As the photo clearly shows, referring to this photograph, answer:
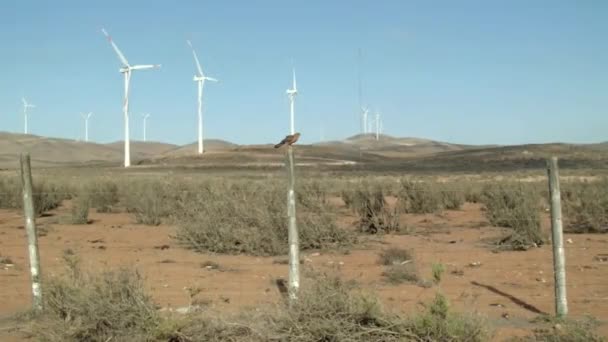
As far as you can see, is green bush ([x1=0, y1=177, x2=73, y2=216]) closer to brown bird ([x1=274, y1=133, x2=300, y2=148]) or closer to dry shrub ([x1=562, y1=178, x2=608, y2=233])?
dry shrub ([x1=562, y1=178, x2=608, y2=233])

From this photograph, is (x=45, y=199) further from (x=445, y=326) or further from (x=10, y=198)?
(x=445, y=326)

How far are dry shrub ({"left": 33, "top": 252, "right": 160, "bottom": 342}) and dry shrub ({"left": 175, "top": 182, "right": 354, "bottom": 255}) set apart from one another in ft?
23.5

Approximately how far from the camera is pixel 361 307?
6758 mm

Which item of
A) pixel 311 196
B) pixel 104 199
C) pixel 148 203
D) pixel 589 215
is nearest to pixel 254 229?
pixel 311 196

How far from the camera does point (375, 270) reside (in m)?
12.6

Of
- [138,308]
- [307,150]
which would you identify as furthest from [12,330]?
[307,150]

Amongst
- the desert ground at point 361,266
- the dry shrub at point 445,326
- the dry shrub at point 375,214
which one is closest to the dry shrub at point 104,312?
the desert ground at point 361,266

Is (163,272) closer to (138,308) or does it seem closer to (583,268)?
(138,308)

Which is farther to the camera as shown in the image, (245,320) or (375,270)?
(375,270)

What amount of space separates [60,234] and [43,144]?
173 meters

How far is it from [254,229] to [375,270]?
11.3ft

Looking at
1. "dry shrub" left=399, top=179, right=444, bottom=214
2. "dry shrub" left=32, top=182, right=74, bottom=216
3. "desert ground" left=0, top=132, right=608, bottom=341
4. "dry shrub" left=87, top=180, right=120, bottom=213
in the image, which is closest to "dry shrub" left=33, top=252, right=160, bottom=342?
"desert ground" left=0, top=132, right=608, bottom=341

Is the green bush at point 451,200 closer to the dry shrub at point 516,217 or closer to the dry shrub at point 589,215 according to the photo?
the dry shrub at point 516,217

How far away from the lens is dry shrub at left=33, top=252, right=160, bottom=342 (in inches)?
288
